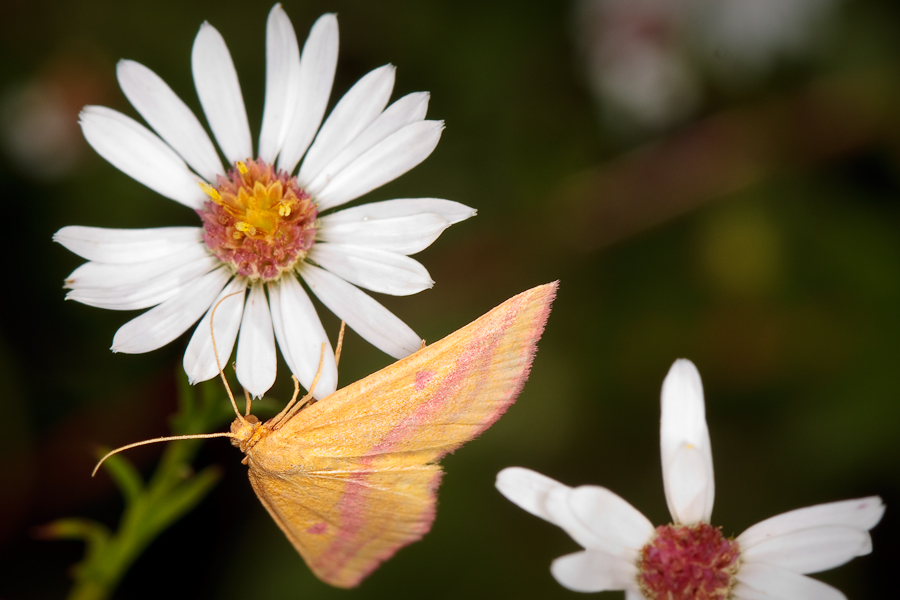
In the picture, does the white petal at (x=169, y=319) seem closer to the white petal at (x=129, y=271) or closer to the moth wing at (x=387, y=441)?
the white petal at (x=129, y=271)

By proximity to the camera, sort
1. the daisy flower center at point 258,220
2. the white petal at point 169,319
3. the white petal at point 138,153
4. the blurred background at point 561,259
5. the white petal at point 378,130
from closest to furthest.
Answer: the white petal at point 169,319, the white petal at point 378,130, the white petal at point 138,153, the daisy flower center at point 258,220, the blurred background at point 561,259

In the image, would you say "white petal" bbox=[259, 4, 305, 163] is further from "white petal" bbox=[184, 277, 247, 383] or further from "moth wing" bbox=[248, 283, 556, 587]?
"moth wing" bbox=[248, 283, 556, 587]

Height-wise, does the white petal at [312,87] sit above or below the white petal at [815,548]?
above

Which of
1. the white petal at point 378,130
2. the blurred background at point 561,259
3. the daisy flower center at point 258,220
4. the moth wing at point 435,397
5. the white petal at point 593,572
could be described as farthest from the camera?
the blurred background at point 561,259

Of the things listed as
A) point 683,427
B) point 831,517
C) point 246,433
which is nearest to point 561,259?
point 683,427

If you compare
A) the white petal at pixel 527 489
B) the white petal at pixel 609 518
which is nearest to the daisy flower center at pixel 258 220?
the white petal at pixel 527 489

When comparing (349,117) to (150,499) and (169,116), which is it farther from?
(150,499)

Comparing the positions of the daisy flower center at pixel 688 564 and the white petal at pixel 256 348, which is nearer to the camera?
the white petal at pixel 256 348
